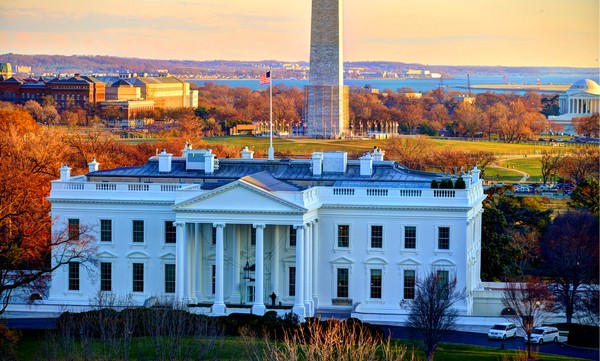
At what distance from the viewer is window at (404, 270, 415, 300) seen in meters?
70.8

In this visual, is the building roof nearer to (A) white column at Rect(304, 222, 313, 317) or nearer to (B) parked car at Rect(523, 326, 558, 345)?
(A) white column at Rect(304, 222, 313, 317)

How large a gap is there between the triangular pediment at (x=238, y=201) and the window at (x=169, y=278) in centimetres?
333

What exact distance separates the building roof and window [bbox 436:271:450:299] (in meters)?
4.70

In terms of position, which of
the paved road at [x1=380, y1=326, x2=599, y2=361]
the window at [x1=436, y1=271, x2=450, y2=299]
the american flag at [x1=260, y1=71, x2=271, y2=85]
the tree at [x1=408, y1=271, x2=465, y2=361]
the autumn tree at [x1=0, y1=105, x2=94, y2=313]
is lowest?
the paved road at [x1=380, y1=326, x2=599, y2=361]

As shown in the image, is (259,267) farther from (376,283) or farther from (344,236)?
(376,283)

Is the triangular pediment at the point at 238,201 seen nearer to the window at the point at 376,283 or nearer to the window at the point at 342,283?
the window at the point at 342,283

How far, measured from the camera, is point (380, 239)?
71.4m

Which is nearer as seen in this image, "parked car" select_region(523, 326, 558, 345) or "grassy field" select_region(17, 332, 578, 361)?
"grassy field" select_region(17, 332, 578, 361)

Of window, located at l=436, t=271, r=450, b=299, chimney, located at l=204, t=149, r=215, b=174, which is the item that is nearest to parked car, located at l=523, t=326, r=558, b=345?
window, located at l=436, t=271, r=450, b=299

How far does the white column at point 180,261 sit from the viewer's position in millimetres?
70188

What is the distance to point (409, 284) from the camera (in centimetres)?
7094

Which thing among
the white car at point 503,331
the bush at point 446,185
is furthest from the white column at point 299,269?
the white car at point 503,331

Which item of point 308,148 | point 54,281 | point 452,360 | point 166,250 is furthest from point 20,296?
point 308,148

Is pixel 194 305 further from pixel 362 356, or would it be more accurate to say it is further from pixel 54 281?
pixel 362 356
